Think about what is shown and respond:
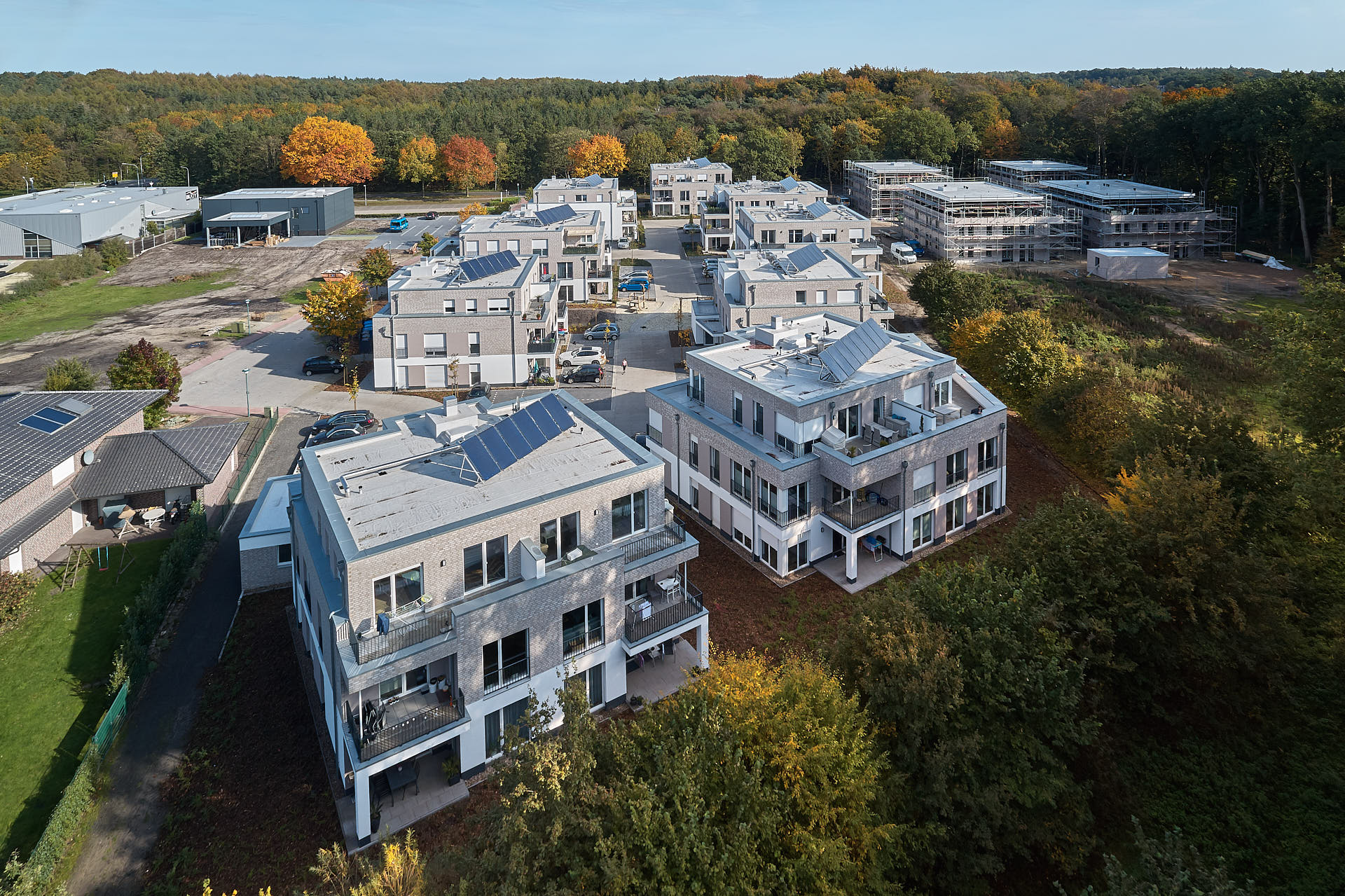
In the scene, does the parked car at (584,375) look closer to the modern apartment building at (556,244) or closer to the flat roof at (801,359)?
the modern apartment building at (556,244)

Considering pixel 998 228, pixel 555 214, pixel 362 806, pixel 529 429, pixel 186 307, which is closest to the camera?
pixel 362 806

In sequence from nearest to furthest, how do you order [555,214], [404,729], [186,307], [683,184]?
[404,729] → [186,307] → [555,214] → [683,184]

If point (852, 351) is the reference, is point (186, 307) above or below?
above

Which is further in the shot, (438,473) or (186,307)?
(186,307)

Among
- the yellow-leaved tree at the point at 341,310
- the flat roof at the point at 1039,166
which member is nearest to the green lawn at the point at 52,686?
the yellow-leaved tree at the point at 341,310

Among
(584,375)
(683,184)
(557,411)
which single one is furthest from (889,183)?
(557,411)

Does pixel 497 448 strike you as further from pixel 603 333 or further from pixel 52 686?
pixel 603 333
